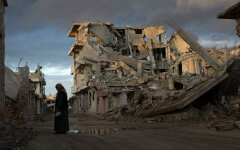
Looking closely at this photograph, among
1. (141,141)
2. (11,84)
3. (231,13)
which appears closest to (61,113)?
(141,141)

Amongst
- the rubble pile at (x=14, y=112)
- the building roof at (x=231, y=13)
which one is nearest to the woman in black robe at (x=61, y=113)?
the rubble pile at (x=14, y=112)

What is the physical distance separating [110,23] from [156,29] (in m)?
8.47

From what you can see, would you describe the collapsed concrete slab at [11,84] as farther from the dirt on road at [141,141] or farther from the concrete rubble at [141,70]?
the concrete rubble at [141,70]

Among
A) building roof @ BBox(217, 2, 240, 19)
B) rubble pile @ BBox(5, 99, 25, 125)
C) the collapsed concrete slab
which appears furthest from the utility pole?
building roof @ BBox(217, 2, 240, 19)

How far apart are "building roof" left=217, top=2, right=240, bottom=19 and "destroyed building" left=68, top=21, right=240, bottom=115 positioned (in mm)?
3735

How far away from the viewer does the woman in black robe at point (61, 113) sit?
26.3 feet

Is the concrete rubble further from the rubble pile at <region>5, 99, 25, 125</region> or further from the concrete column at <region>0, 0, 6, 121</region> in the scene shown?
the concrete column at <region>0, 0, 6, 121</region>

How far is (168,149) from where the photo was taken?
4.39 m

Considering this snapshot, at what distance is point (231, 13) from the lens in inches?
345

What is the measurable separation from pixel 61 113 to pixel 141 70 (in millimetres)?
29467

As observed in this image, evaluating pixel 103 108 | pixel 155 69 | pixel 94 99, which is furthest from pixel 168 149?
pixel 155 69

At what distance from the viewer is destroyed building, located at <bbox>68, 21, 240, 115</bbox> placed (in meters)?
17.9

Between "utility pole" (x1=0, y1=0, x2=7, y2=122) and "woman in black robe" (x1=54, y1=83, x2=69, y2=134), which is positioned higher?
"utility pole" (x1=0, y1=0, x2=7, y2=122)

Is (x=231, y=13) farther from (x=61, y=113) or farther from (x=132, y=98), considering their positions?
(x=132, y=98)
